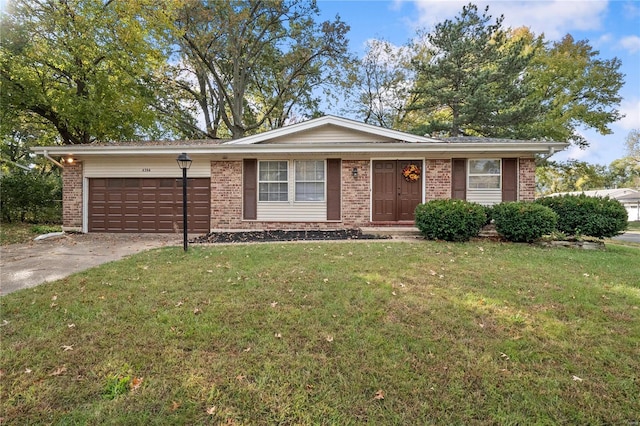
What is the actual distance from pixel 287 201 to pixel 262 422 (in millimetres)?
8459

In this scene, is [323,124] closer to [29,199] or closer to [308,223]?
[308,223]

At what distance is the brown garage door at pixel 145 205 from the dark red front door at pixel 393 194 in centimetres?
553

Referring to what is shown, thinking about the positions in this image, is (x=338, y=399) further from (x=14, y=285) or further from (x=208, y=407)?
(x=14, y=285)

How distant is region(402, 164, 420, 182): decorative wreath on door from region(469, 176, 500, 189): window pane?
1737mm

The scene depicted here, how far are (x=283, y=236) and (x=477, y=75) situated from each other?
13.6m

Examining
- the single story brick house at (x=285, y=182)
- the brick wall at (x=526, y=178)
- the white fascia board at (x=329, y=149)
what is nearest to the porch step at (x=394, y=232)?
the single story brick house at (x=285, y=182)

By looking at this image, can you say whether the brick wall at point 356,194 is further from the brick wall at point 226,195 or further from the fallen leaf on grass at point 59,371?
the fallen leaf on grass at point 59,371

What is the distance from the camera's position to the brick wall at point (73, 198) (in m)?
10.4

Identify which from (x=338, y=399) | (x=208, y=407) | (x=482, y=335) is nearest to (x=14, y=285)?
(x=208, y=407)

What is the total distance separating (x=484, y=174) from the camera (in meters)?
10.0

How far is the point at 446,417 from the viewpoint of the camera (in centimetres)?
203

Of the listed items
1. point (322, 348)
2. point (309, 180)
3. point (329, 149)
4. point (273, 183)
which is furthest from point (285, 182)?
point (322, 348)

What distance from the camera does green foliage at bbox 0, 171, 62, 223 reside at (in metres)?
12.4

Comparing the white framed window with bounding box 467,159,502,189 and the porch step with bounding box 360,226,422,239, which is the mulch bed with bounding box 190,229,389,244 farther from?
the white framed window with bounding box 467,159,502,189
